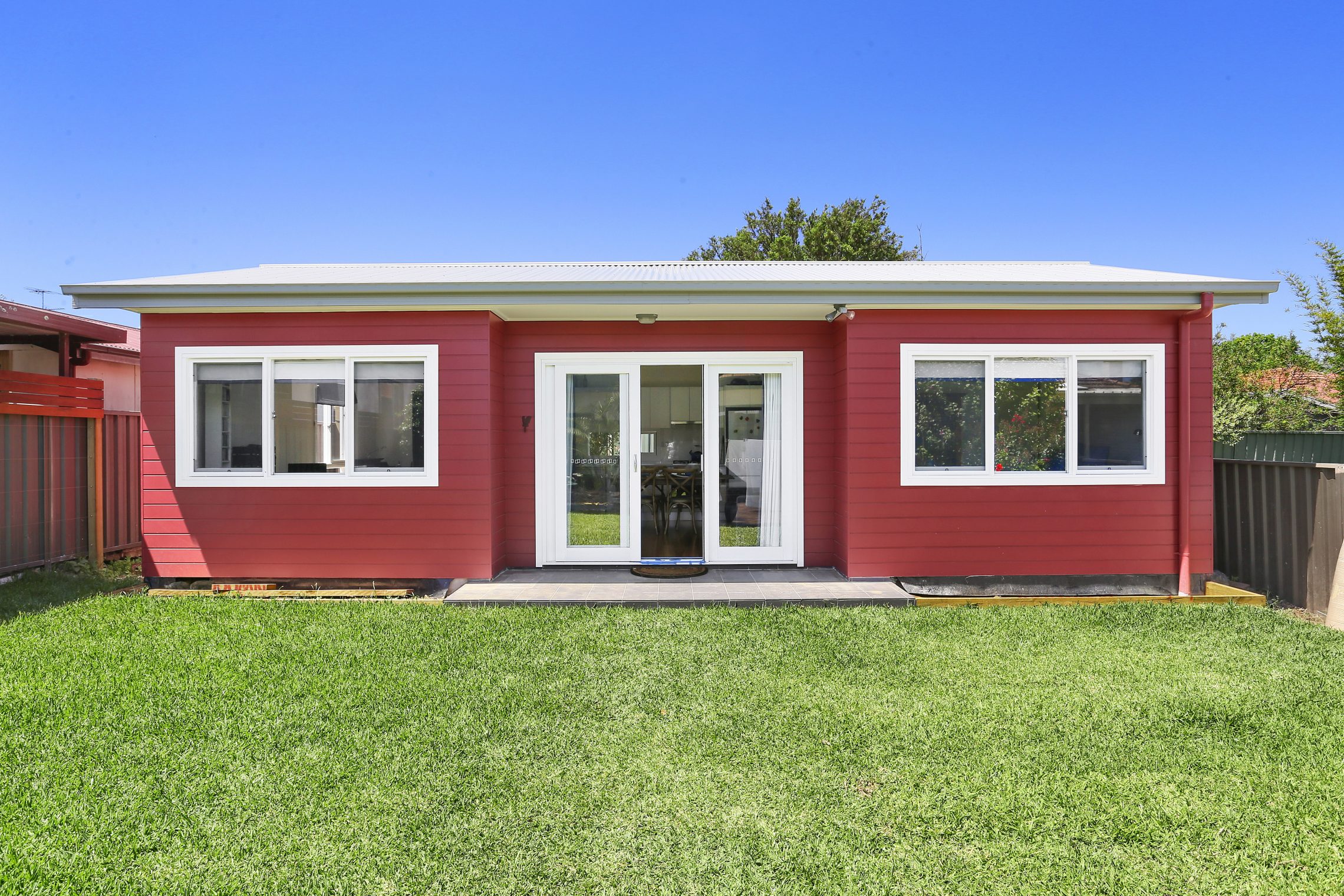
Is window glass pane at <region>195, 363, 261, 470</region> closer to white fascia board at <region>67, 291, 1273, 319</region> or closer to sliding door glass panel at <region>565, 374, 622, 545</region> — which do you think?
white fascia board at <region>67, 291, 1273, 319</region>

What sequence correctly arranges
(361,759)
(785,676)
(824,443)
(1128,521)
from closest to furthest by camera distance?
(361,759), (785,676), (1128,521), (824,443)

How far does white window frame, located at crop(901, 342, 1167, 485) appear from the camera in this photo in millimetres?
5633

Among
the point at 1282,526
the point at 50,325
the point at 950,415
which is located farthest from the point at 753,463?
the point at 50,325

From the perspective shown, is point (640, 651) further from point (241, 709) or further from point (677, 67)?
point (677, 67)

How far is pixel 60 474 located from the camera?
6398mm

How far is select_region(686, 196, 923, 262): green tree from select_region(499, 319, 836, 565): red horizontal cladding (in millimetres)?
16608

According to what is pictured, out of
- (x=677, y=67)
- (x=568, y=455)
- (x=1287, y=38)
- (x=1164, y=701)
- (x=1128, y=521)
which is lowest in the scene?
(x=1164, y=701)

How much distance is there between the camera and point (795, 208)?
2383 centimetres

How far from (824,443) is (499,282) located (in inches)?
125

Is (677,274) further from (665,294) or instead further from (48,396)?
(48,396)

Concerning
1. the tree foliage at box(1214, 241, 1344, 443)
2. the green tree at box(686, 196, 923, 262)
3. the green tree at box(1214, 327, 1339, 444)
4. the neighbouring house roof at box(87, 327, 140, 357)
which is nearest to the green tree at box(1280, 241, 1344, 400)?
the tree foliage at box(1214, 241, 1344, 443)

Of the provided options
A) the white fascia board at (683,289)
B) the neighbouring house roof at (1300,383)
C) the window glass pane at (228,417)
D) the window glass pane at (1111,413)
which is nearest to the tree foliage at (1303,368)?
the neighbouring house roof at (1300,383)

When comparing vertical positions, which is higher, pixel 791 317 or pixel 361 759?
pixel 791 317

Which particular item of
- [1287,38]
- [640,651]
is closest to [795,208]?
[1287,38]
